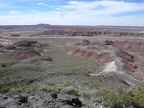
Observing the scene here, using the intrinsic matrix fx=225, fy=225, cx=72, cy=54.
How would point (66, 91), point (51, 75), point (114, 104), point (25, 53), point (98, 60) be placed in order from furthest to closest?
point (25, 53) → point (98, 60) → point (51, 75) → point (66, 91) → point (114, 104)

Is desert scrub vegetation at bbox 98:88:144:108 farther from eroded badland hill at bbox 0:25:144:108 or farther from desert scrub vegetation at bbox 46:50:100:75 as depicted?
desert scrub vegetation at bbox 46:50:100:75

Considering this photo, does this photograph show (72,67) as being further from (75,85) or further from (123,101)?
(123,101)

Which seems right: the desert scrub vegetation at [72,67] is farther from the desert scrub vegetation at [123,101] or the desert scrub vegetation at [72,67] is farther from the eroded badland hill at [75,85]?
the desert scrub vegetation at [123,101]

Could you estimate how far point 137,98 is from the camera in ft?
51.3

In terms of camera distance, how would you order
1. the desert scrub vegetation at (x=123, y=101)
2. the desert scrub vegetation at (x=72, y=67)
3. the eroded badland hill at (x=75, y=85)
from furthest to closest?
the desert scrub vegetation at (x=72, y=67) < the eroded badland hill at (x=75, y=85) < the desert scrub vegetation at (x=123, y=101)

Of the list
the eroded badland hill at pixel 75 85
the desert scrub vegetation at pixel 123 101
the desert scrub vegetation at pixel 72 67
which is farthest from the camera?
A: the desert scrub vegetation at pixel 72 67

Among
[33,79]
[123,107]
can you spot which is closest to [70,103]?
[123,107]

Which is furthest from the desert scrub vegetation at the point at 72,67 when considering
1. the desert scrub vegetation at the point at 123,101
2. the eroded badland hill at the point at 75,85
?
the desert scrub vegetation at the point at 123,101

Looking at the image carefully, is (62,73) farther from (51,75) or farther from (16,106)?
(16,106)

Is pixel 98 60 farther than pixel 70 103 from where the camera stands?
Yes

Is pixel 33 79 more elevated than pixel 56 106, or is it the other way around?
pixel 56 106

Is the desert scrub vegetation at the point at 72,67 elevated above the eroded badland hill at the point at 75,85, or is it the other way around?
the eroded badland hill at the point at 75,85

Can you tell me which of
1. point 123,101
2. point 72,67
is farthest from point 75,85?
point 72,67

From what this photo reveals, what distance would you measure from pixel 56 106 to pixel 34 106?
1.40 m
